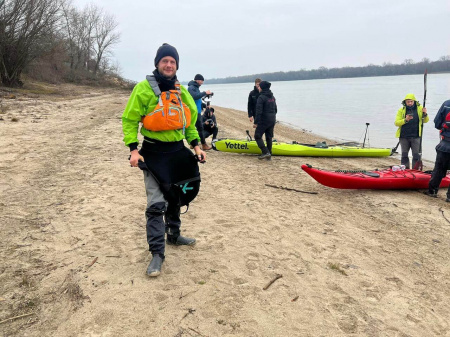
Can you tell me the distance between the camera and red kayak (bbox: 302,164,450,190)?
595 centimetres

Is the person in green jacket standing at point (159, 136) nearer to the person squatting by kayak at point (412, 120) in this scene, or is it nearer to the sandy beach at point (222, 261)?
the sandy beach at point (222, 261)

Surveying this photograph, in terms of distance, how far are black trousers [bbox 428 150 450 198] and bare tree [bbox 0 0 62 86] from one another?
23.4m

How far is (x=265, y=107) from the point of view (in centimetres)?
799

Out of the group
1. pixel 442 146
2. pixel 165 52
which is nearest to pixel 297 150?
pixel 442 146

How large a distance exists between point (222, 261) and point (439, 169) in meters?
4.79

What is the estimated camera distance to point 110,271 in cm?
299

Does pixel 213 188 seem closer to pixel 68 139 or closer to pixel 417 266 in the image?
pixel 417 266

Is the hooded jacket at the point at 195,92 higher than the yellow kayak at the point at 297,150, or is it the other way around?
the hooded jacket at the point at 195,92

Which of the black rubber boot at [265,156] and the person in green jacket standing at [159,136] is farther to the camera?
the black rubber boot at [265,156]

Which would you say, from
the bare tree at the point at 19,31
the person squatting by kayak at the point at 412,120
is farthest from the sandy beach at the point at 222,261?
the bare tree at the point at 19,31

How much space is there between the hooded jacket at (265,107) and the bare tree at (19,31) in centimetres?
1964

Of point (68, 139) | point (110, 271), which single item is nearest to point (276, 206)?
point (110, 271)

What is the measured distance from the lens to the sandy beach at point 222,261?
250 cm

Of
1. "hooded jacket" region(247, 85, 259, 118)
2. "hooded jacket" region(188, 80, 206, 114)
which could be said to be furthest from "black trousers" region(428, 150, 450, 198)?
"hooded jacket" region(247, 85, 259, 118)
